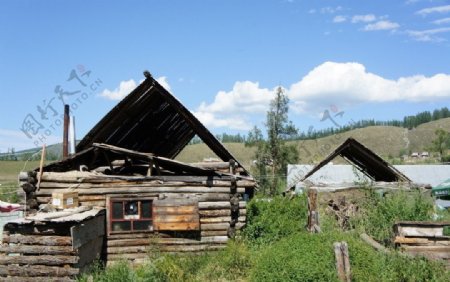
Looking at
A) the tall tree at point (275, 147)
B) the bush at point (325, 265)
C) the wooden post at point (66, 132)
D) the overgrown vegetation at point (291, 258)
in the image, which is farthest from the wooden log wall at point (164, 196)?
the tall tree at point (275, 147)

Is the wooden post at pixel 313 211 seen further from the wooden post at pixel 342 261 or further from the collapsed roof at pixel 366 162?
the collapsed roof at pixel 366 162

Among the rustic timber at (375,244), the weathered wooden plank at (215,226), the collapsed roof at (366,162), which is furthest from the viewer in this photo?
the collapsed roof at (366,162)

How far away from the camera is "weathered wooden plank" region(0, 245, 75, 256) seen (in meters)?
9.85

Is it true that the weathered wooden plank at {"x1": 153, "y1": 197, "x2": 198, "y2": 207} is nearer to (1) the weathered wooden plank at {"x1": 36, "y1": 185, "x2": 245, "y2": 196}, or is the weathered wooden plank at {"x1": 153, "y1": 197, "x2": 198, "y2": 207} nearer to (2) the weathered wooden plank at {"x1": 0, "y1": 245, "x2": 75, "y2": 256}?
(1) the weathered wooden plank at {"x1": 36, "y1": 185, "x2": 245, "y2": 196}

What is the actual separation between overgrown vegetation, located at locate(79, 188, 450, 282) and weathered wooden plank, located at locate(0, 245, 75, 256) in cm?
73

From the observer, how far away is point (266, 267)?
8.99 m

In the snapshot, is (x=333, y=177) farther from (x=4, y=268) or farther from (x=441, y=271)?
(x=4, y=268)

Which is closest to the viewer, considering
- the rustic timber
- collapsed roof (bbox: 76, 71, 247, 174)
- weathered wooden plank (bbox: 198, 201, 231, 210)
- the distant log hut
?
the rustic timber

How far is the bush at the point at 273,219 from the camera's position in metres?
14.4

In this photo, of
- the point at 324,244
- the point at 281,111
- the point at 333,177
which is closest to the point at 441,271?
the point at 324,244

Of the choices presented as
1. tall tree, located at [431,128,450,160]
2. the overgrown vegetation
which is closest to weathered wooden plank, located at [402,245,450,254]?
the overgrown vegetation

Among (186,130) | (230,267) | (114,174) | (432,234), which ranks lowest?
(230,267)

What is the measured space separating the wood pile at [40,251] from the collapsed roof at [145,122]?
11.9 feet

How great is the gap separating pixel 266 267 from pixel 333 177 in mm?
25869
